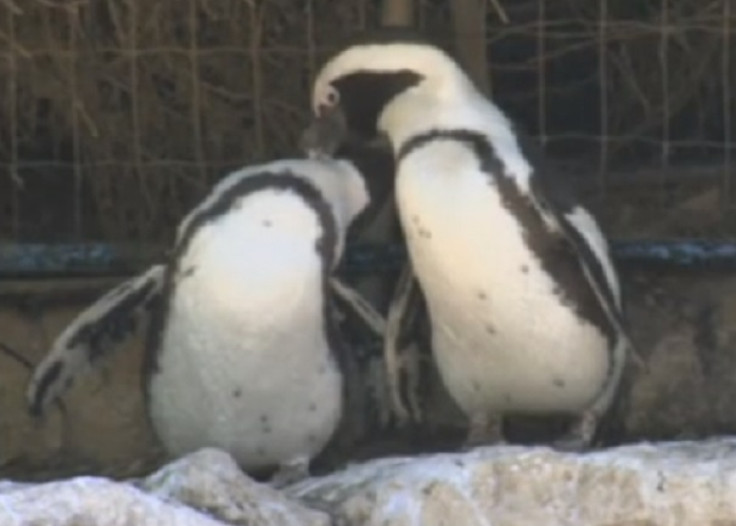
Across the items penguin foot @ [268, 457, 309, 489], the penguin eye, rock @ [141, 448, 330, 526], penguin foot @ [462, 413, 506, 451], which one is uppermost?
the penguin eye

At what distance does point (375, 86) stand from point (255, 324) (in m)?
0.29

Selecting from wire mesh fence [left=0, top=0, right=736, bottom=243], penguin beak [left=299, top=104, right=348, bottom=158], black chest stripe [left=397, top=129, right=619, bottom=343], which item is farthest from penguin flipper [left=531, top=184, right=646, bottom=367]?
wire mesh fence [left=0, top=0, right=736, bottom=243]

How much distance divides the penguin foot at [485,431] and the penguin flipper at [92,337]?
365mm

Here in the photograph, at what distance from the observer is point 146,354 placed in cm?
268

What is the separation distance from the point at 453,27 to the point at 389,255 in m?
0.29

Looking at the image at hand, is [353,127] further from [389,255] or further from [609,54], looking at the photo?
[609,54]

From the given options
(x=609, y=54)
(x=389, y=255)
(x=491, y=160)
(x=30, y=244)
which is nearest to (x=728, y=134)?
(x=609, y=54)

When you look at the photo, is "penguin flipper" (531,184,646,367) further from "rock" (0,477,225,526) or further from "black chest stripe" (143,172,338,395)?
"rock" (0,477,225,526)

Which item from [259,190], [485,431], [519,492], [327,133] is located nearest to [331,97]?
[327,133]

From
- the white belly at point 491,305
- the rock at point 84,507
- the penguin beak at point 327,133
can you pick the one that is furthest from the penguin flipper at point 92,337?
the rock at point 84,507

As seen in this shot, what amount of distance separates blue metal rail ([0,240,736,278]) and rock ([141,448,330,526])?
76 cm

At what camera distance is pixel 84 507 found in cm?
204

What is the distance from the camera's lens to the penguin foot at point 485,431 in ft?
8.63

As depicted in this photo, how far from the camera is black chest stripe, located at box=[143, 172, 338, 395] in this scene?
102 inches
